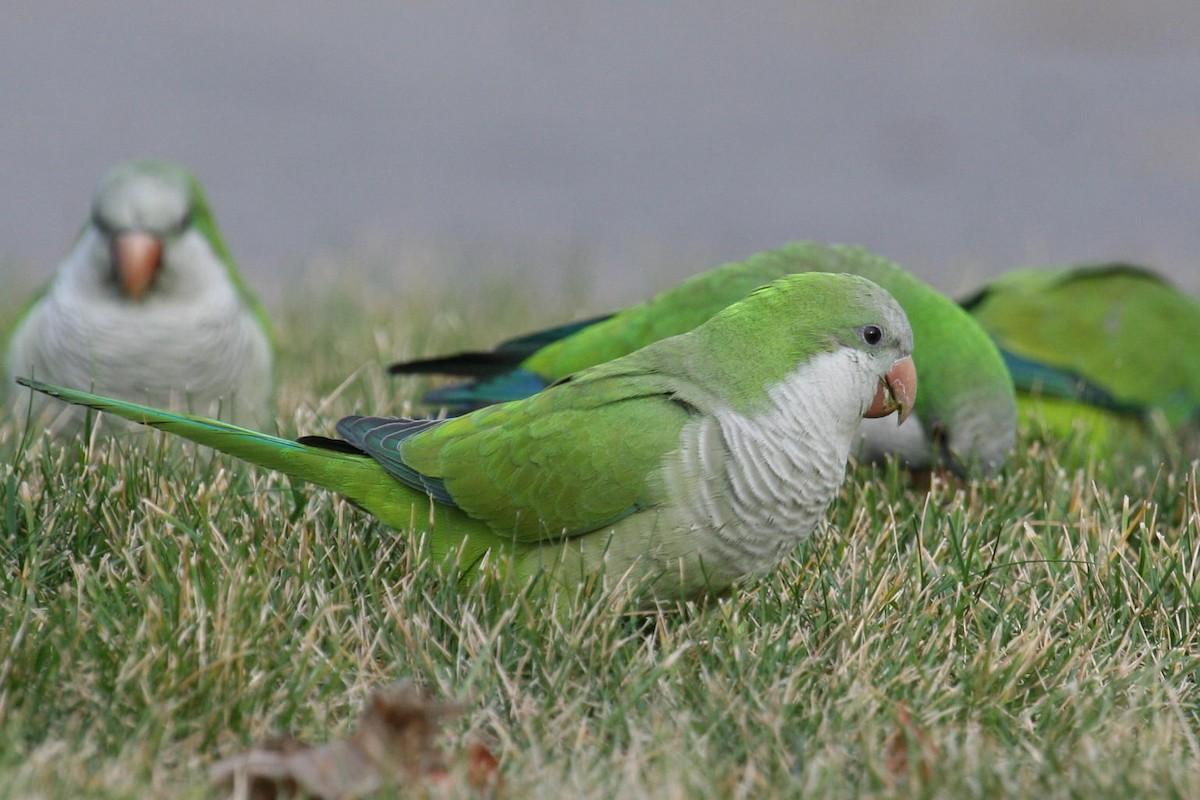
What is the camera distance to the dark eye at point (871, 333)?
2.77 metres

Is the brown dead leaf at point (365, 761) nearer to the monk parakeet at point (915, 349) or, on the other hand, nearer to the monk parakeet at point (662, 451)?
the monk parakeet at point (662, 451)

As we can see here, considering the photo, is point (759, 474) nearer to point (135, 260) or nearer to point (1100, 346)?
point (135, 260)

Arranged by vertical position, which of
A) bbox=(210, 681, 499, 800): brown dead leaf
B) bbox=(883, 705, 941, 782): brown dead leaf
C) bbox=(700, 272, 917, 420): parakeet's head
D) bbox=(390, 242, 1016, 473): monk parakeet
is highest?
bbox=(700, 272, 917, 420): parakeet's head

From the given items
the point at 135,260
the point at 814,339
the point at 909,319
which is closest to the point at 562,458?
the point at 814,339

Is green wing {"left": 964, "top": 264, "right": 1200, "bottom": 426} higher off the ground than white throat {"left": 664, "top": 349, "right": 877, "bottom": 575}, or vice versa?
white throat {"left": 664, "top": 349, "right": 877, "bottom": 575}

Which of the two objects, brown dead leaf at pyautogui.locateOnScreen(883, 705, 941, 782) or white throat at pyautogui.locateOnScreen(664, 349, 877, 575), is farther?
white throat at pyautogui.locateOnScreen(664, 349, 877, 575)

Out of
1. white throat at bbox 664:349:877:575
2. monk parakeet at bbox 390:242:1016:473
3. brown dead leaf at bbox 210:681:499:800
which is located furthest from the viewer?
monk parakeet at bbox 390:242:1016:473

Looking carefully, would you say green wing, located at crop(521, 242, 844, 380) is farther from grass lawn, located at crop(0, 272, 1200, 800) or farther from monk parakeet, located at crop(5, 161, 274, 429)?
monk parakeet, located at crop(5, 161, 274, 429)

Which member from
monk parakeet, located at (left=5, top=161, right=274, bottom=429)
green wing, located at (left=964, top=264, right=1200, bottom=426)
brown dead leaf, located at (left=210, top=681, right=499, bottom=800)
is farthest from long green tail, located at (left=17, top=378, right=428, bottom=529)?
green wing, located at (left=964, top=264, right=1200, bottom=426)

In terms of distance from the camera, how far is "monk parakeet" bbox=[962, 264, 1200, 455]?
4.42 metres

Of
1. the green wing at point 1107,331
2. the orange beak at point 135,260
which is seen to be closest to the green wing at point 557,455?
the orange beak at point 135,260

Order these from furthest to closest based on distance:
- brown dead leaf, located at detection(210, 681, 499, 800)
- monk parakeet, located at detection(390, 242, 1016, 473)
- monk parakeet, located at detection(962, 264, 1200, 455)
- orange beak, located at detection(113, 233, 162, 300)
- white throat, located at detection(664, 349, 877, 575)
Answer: monk parakeet, located at detection(962, 264, 1200, 455) < orange beak, located at detection(113, 233, 162, 300) < monk parakeet, located at detection(390, 242, 1016, 473) < white throat, located at detection(664, 349, 877, 575) < brown dead leaf, located at detection(210, 681, 499, 800)

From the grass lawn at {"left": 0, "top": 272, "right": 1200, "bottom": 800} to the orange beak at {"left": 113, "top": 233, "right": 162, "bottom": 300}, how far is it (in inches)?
37.8

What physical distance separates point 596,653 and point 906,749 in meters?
0.57
